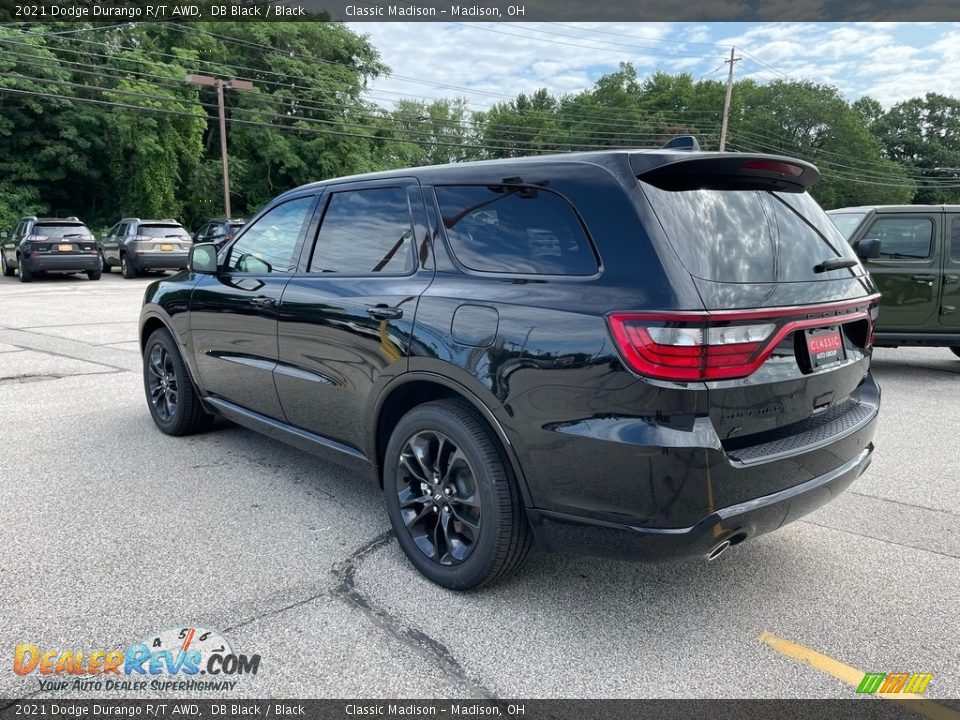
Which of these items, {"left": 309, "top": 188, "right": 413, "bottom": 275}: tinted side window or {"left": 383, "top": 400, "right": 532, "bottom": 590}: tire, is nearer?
{"left": 383, "top": 400, "right": 532, "bottom": 590}: tire

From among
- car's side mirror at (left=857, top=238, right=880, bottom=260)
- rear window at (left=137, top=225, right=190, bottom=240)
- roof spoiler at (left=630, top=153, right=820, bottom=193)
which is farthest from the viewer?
rear window at (left=137, top=225, right=190, bottom=240)

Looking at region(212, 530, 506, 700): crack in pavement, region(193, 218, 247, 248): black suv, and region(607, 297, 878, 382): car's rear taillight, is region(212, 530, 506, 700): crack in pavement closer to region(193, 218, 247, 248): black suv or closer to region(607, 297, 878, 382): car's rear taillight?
region(607, 297, 878, 382): car's rear taillight

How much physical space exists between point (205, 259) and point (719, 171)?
3228 mm

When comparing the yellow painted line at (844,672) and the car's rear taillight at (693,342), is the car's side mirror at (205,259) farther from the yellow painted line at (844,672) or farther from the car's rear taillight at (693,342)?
the yellow painted line at (844,672)

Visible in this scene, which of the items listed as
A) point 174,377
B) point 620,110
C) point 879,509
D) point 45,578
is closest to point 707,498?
point 879,509

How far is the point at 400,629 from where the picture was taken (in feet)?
8.90

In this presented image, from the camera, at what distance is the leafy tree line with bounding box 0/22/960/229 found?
3178cm

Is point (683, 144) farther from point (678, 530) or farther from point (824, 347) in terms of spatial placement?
point (678, 530)

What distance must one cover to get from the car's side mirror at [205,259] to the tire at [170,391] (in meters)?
0.79

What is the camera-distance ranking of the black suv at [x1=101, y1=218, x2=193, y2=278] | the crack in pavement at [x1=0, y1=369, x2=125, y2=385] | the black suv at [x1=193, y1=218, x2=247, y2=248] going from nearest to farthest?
the crack in pavement at [x1=0, y1=369, x2=125, y2=385], the black suv at [x1=101, y1=218, x2=193, y2=278], the black suv at [x1=193, y1=218, x2=247, y2=248]

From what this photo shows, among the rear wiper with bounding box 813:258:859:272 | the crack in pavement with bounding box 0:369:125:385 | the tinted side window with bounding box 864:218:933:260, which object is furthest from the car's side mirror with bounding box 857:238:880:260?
the crack in pavement with bounding box 0:369:125:385

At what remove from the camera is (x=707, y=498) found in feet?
7.80

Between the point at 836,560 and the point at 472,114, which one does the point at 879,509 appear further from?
the point at 472,114

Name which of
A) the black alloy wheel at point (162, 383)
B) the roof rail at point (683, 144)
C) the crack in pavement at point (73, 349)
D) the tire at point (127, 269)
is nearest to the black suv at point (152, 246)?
the tire at point (127, 269)
